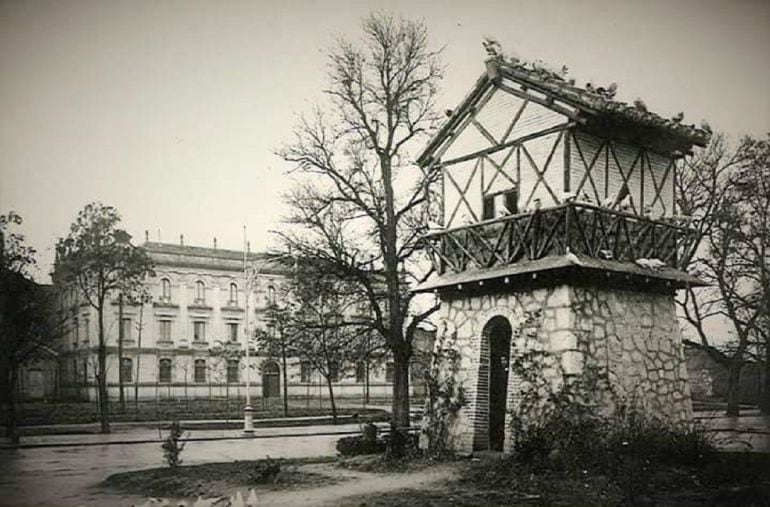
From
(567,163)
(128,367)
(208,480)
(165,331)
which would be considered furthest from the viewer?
(128,367)

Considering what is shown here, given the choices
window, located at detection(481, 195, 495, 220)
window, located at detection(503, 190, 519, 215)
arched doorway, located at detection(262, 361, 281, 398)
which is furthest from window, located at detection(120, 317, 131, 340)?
arched doorway, located at detection(262, 361, 281, 398)

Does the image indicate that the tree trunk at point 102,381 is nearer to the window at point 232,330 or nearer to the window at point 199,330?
the window at point 199,330

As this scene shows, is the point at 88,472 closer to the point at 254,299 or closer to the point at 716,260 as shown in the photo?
the point at 254,299

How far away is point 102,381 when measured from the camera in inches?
539

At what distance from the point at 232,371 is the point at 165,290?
7932 mm

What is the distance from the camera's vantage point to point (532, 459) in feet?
33.6

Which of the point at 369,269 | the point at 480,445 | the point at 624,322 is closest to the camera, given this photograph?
the point at 624,322

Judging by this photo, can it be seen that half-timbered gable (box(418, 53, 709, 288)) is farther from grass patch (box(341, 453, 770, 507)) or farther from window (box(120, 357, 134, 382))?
window (box(120, 357, 134, 382))

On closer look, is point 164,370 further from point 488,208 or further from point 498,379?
point 488,208

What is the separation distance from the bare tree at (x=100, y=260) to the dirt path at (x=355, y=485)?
3.97m

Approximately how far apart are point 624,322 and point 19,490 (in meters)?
8.91

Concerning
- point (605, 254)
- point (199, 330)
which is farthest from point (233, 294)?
point (605, 254)

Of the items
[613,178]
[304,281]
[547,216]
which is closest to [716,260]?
[613,178]

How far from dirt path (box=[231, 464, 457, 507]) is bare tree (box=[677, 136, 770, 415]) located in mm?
5562
